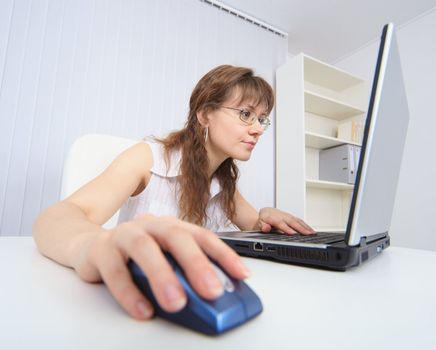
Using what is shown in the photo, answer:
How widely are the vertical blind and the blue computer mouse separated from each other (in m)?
1.67

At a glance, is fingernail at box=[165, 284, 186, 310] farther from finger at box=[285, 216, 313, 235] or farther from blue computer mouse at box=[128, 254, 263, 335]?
finger at box=[285, 216, 313, 235]

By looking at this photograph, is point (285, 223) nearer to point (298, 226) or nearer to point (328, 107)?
point (298, 226)

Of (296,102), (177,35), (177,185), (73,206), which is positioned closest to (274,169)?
(296,102)

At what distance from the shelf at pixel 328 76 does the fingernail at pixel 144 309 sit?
2.60m

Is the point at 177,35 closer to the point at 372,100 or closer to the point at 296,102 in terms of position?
the point at 296,102

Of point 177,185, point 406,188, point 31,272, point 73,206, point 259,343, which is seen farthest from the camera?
point 406,188

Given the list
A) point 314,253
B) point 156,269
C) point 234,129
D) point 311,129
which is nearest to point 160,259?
point 156,269

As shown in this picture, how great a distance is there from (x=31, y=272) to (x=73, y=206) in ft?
0.59

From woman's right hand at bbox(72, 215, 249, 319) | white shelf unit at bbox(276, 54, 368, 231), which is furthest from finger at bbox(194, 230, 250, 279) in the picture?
white shelf unit at bbox(276, 54, 368, 231)

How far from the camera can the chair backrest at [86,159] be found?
851 mm

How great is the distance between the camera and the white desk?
0.18m

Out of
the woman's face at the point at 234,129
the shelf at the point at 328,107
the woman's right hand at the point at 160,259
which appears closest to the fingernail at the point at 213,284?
the woman's right hand at the point at 160,259

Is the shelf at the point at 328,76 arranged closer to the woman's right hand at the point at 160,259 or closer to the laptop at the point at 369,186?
the laptop at the point at 369,186

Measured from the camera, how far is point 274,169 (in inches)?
97.3
